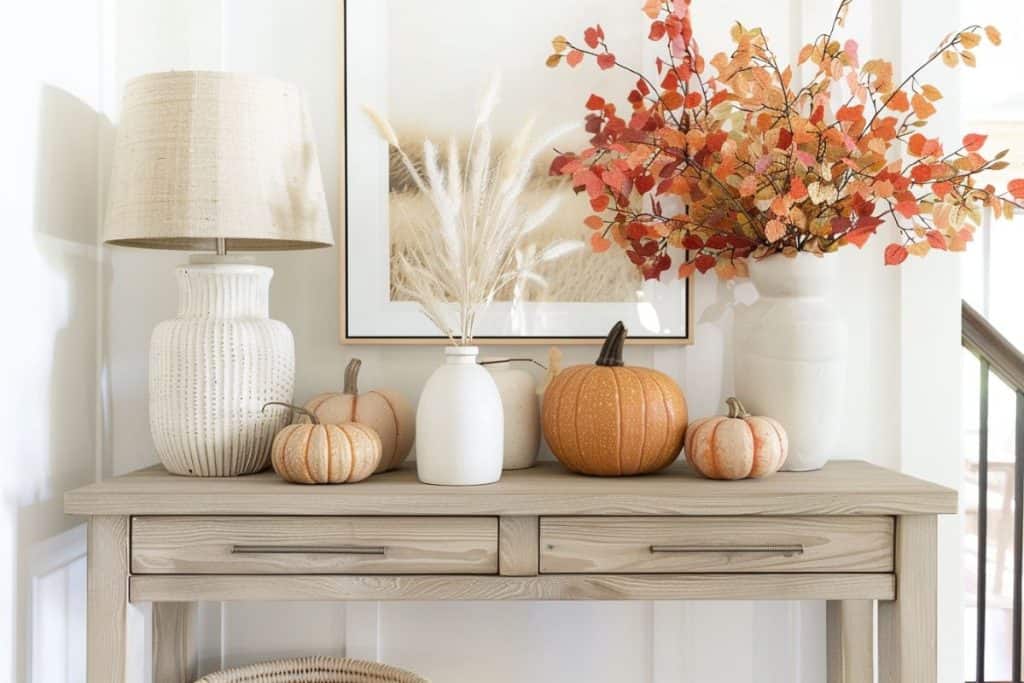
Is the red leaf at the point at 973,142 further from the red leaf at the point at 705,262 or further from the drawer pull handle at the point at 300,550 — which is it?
the drawer pull handle at the point at 300,550

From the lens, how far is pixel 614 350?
1519mm

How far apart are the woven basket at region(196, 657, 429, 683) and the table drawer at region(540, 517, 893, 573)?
54cm

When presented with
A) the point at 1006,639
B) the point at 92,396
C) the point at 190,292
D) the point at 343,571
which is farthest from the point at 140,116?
the point at 1006,639

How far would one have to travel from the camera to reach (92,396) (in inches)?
64.6

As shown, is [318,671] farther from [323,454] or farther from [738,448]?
[738,448]

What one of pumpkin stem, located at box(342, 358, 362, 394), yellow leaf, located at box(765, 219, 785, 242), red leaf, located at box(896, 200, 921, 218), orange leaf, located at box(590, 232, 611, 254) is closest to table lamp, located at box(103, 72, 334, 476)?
pumpkin stem, located at box(342, 358, 362, 394)

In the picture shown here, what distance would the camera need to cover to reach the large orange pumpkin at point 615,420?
4.74 feet

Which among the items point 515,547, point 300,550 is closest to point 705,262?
point 515,547

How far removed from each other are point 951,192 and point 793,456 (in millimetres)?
548

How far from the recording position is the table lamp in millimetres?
1389

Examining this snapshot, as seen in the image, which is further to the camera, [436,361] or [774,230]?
[436,361]

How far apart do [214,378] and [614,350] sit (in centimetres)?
69

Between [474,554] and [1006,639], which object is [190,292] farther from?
[1006,639]

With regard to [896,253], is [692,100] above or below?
above
